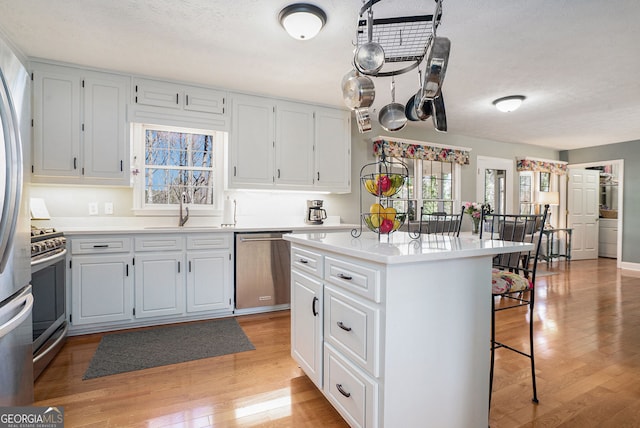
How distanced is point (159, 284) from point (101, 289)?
456mm

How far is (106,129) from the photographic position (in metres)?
3.11

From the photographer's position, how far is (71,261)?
276cm

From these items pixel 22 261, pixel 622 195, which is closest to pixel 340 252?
pixel 22 261

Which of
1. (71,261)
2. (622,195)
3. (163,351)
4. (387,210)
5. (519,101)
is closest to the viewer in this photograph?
(387,210)

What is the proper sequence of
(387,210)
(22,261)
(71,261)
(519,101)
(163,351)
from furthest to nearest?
(519,101), (71,261), (163,351), (387,210), (22,261)

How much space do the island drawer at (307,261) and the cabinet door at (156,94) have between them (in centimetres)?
228

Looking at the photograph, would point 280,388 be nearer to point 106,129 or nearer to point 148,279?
point 148,279

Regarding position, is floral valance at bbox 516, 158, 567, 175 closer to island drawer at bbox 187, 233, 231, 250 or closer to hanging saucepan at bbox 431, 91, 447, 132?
hanging saucepan at bbox 431, 91, 447, 132

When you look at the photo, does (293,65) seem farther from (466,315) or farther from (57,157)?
(466,315)

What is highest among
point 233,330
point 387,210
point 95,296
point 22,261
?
point 387,210

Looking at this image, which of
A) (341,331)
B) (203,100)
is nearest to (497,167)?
(203,100)

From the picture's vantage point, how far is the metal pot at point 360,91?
6.03 ft

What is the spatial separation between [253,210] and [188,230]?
39.2 inches

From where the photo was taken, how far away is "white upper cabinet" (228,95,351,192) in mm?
3654
